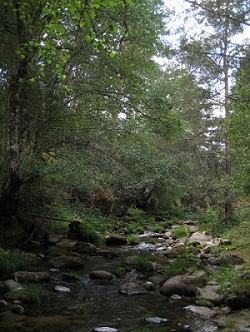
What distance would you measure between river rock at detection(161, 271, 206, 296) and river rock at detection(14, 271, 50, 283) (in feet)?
7.83

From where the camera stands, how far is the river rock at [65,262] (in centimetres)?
811

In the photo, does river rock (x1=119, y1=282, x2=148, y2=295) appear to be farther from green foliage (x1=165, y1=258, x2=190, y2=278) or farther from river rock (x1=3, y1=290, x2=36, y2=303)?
river rock (x1=3, y1=290, x2=36, y2=303)

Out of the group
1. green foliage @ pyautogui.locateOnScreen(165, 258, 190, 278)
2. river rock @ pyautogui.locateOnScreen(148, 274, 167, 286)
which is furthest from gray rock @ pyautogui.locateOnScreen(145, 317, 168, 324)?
green foliage @ pyautogui.locateOnScreen(165, 258, 190, 278)

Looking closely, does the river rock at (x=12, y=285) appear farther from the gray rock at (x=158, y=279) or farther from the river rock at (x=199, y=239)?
the river rock at (x=199, y=239)

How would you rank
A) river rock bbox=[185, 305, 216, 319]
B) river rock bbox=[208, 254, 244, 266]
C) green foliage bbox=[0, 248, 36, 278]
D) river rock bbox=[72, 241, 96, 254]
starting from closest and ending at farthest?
river rock bbox=[185, 305, 216, 319], green foliage bbox=[0, 248, 36, 278], river rock bbox=[208, 254, 244, 266], river rock bbox=[72, 241, 96, 254]

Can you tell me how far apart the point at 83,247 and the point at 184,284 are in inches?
169

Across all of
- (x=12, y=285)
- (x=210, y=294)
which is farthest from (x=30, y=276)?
(x=210, y=294)

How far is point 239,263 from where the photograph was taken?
28.6ft

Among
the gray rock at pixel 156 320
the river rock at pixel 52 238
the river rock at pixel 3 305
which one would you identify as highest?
the river rock at pixel 52 238

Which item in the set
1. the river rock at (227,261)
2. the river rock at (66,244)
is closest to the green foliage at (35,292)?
the river rock at (66,244)

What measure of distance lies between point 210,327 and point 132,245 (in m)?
7.27

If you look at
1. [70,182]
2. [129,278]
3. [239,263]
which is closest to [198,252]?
[239,263]

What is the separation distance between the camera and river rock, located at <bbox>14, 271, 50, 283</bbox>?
21.4 ft

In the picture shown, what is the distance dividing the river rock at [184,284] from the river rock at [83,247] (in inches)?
146
